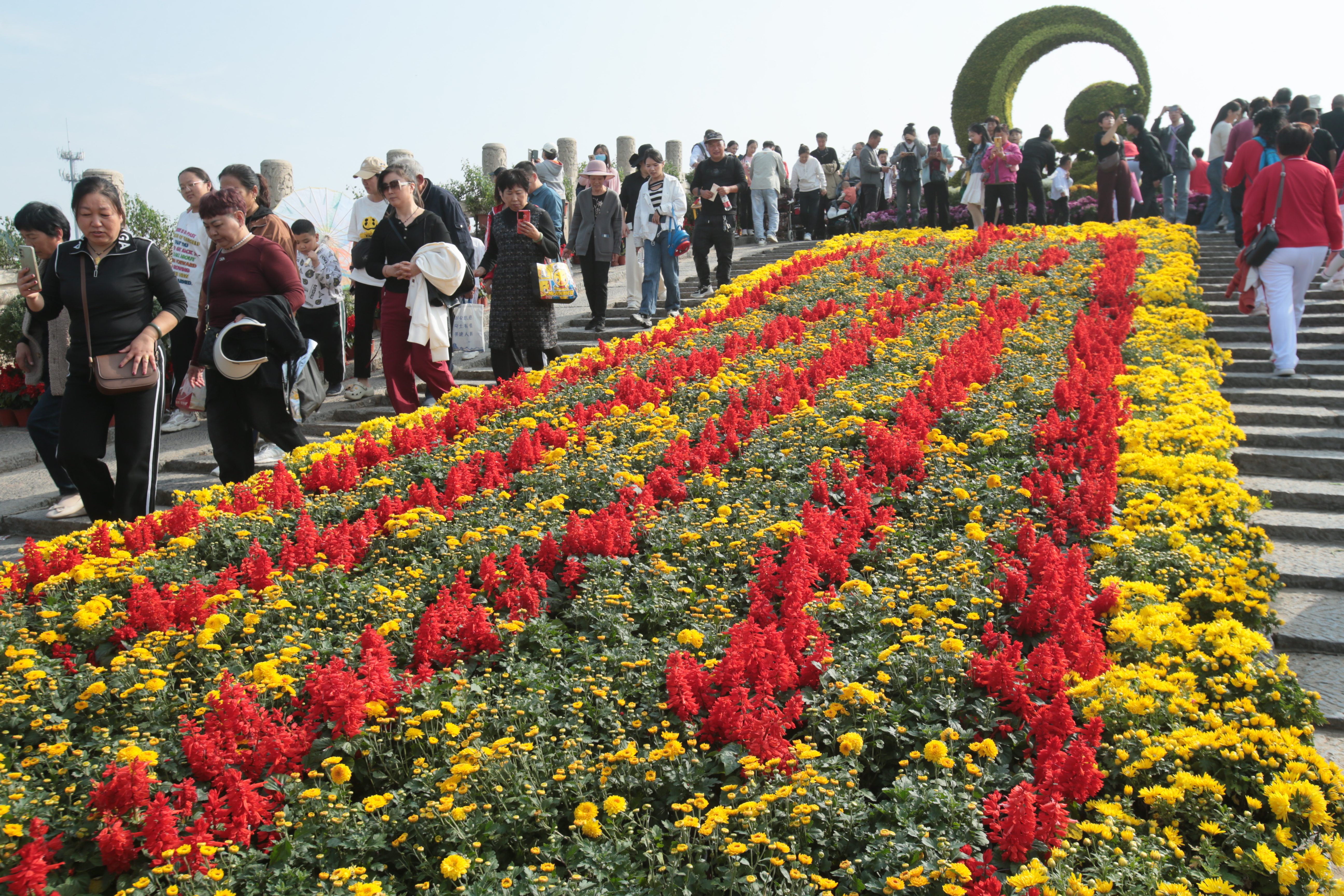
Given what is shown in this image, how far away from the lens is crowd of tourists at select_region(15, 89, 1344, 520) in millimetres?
5352

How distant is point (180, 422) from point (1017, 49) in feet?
72.5

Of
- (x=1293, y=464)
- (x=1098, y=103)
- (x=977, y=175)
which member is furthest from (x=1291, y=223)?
(x=1098, y=103)

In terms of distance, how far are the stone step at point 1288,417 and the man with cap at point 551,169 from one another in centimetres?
931

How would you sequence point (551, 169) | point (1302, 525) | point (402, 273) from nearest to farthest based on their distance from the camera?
point (1302, 525) < point (402, 273) < point (551, 169)

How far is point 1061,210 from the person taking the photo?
708 inches

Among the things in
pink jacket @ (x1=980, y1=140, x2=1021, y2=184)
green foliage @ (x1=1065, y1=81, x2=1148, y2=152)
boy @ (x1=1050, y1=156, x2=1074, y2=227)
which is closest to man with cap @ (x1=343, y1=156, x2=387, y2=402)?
pink jacket @ (x1=980, y1=140, x2=1021, y2=184)

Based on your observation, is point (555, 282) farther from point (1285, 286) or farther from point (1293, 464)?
point (1285, 286)

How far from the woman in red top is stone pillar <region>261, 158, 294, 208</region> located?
41.6 ft

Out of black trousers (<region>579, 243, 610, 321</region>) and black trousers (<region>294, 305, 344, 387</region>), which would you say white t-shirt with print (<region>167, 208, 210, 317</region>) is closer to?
black trousers (<region>294, 305, 344, 387</region>)

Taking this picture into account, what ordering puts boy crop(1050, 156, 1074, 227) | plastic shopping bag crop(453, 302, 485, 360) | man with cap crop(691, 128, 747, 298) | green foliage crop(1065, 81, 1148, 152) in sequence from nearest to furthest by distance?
plastic shopping bag crop(453, 302, 485, 360) → man with cap crop(691, 128, 747, 298) → boy crop(1050, 156, 1074, 227) → green foliage crop(1065, 81, 1148, 152)

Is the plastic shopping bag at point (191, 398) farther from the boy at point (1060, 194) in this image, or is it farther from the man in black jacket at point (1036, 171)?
the boy at point (1060, 194)

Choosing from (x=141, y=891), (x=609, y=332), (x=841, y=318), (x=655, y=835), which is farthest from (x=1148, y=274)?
(x=141, y=891)

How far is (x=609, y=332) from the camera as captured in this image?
1098 cm

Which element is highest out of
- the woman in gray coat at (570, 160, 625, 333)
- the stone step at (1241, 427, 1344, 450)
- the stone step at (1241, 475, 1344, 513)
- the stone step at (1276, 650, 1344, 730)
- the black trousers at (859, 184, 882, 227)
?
the black trousers at (859, 184, 882, 227)
